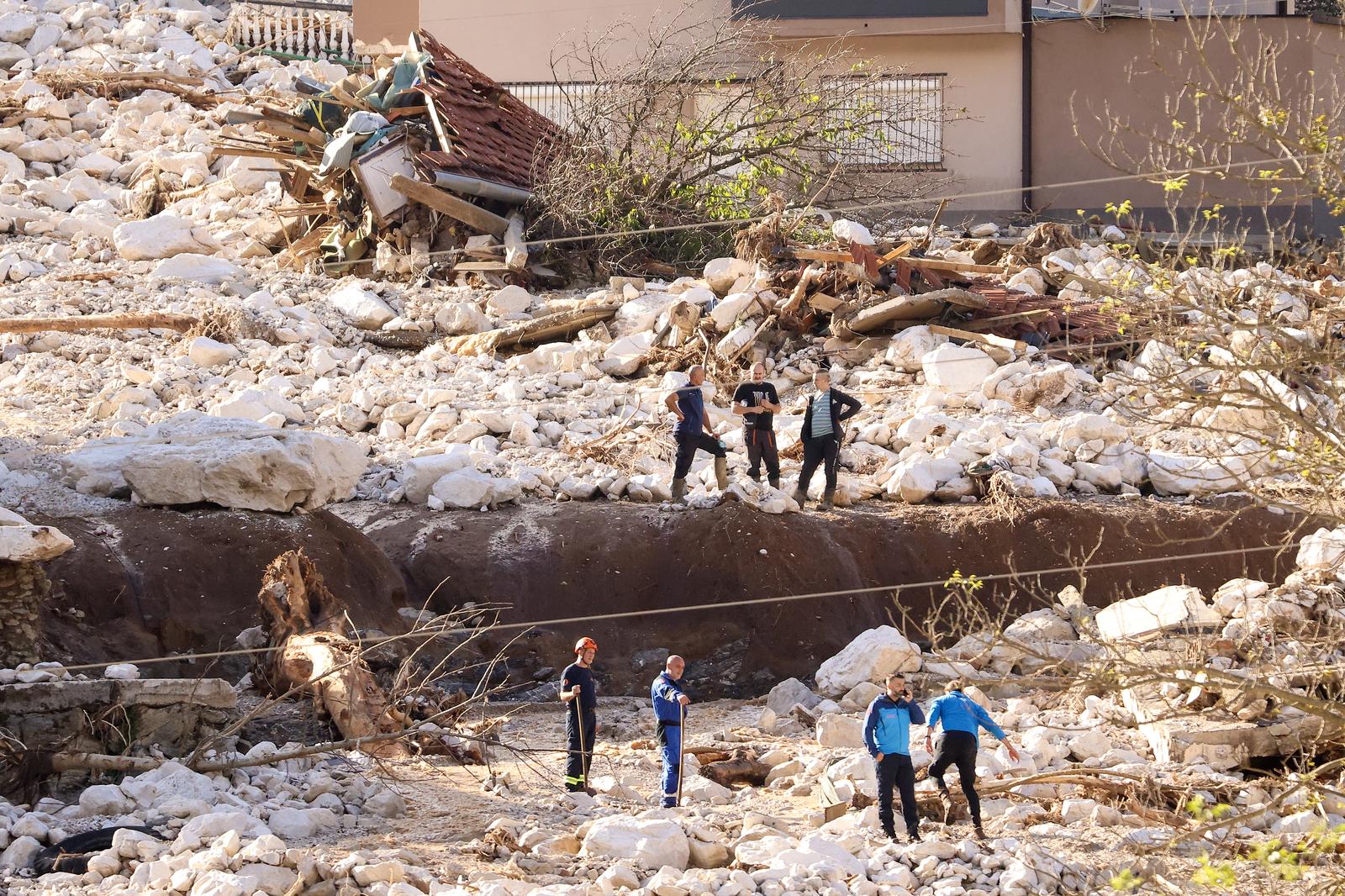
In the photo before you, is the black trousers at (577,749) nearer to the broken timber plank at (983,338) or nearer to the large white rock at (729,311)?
the large white rock at (729,311)

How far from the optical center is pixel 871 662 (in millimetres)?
10742

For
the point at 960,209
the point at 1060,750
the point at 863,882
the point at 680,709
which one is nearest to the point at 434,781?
the point at 680,709

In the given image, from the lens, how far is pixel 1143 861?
24.1ft

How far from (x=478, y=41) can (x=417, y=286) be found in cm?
617

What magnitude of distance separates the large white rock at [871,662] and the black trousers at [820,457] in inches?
67.0

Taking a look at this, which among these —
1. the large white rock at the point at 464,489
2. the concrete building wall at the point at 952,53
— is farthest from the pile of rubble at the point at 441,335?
the concrete building wall at the point at 952,53

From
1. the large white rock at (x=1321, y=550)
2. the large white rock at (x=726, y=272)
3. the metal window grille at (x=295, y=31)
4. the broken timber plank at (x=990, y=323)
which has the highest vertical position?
the metal window grille at (x=295, y=31)

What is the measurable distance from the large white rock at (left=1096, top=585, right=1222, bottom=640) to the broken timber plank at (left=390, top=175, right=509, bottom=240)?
983cm

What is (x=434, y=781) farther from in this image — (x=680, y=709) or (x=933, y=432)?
(x=933, y=432)

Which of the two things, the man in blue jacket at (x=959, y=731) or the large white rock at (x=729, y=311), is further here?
the large white rock at (x=729, y=311)

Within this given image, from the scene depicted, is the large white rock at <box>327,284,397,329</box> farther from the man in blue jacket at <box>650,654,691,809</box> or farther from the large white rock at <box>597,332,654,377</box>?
the man in blue jacket at <box>650,654,691,809</box>

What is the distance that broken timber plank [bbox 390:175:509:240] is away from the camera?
17.7 m

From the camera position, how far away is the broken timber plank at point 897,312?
15.3m

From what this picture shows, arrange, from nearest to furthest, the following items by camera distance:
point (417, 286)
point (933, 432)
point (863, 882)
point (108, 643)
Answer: point (863, 882)
point (108, 643)
point (933, 432)
point (417, 286)
